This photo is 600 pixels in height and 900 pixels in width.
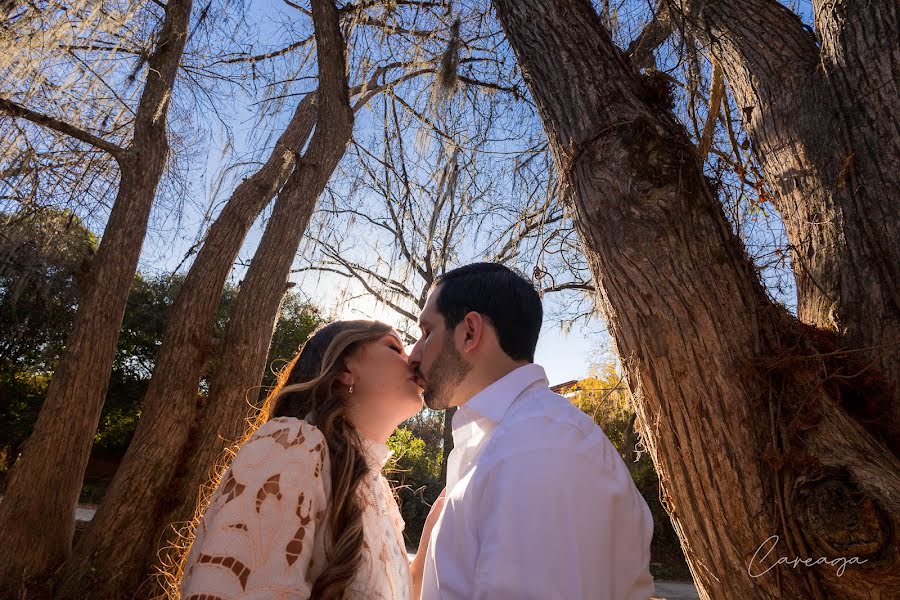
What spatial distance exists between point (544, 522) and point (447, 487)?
0.62 meters

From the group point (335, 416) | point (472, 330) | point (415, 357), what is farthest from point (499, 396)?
point (335, 416)

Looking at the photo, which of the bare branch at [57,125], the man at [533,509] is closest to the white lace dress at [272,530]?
the man at [533,509]

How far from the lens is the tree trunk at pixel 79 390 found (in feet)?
13.3

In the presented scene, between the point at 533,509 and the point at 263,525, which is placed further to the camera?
the point at 263,525

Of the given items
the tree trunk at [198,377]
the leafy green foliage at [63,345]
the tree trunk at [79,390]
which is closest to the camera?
the tree trunk at [198,377]

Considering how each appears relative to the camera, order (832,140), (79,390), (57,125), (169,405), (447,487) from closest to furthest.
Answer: (447,487) → (832,140) → (169,405) → (79,390) → (57,125)

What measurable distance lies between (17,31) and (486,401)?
453 centimetres

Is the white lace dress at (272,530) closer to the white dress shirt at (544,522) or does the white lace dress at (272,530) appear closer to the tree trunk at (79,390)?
the white dress shirt at (544,522)

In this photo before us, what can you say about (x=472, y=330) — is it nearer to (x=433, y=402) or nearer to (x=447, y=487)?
(x=433, y=402)

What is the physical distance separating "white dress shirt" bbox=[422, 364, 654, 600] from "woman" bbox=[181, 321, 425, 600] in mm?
310

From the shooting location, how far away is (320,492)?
1.48 metres

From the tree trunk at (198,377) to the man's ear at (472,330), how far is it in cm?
309

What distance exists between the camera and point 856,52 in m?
1.91

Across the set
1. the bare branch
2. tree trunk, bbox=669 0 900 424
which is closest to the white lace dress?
tree trunk, bbox=669 0 900 424
